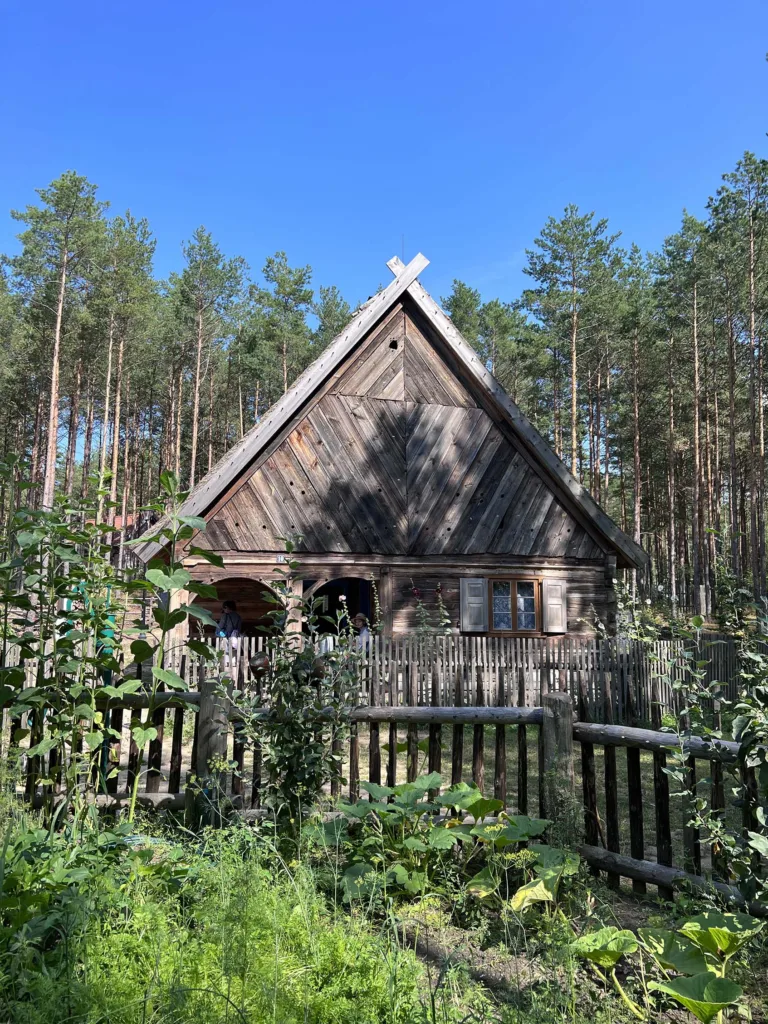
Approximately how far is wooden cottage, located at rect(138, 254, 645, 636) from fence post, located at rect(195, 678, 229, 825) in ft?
26.8

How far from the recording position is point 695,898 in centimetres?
407

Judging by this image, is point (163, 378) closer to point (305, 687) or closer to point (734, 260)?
point (734, 260)

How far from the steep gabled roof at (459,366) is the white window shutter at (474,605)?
9.05 feet

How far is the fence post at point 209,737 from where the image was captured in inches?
185

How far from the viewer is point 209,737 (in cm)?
480

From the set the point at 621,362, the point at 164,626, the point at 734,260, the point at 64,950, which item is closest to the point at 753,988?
the point at 64,950

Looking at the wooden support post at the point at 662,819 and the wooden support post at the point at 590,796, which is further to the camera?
the wooden support post at the point at 590,796

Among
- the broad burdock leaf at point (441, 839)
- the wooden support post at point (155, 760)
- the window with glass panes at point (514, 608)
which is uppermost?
the window with glass panes at point (514, 608)

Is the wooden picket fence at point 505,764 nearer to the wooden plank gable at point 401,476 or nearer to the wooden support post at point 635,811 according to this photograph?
the wooden support post at point 635,811

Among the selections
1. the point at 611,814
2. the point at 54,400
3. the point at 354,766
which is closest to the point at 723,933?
the point at 611,814

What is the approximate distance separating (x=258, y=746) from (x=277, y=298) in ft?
150

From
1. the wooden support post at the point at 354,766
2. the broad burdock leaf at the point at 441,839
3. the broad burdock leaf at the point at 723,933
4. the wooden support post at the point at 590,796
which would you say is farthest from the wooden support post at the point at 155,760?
the broad burdock leaf at the point at 723,933

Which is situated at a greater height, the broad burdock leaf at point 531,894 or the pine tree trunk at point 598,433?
the pine tree trunk at point 598,433

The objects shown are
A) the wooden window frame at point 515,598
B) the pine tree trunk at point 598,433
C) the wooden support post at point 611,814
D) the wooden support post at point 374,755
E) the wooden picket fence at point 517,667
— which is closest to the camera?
the wooden support post at point 611,814
